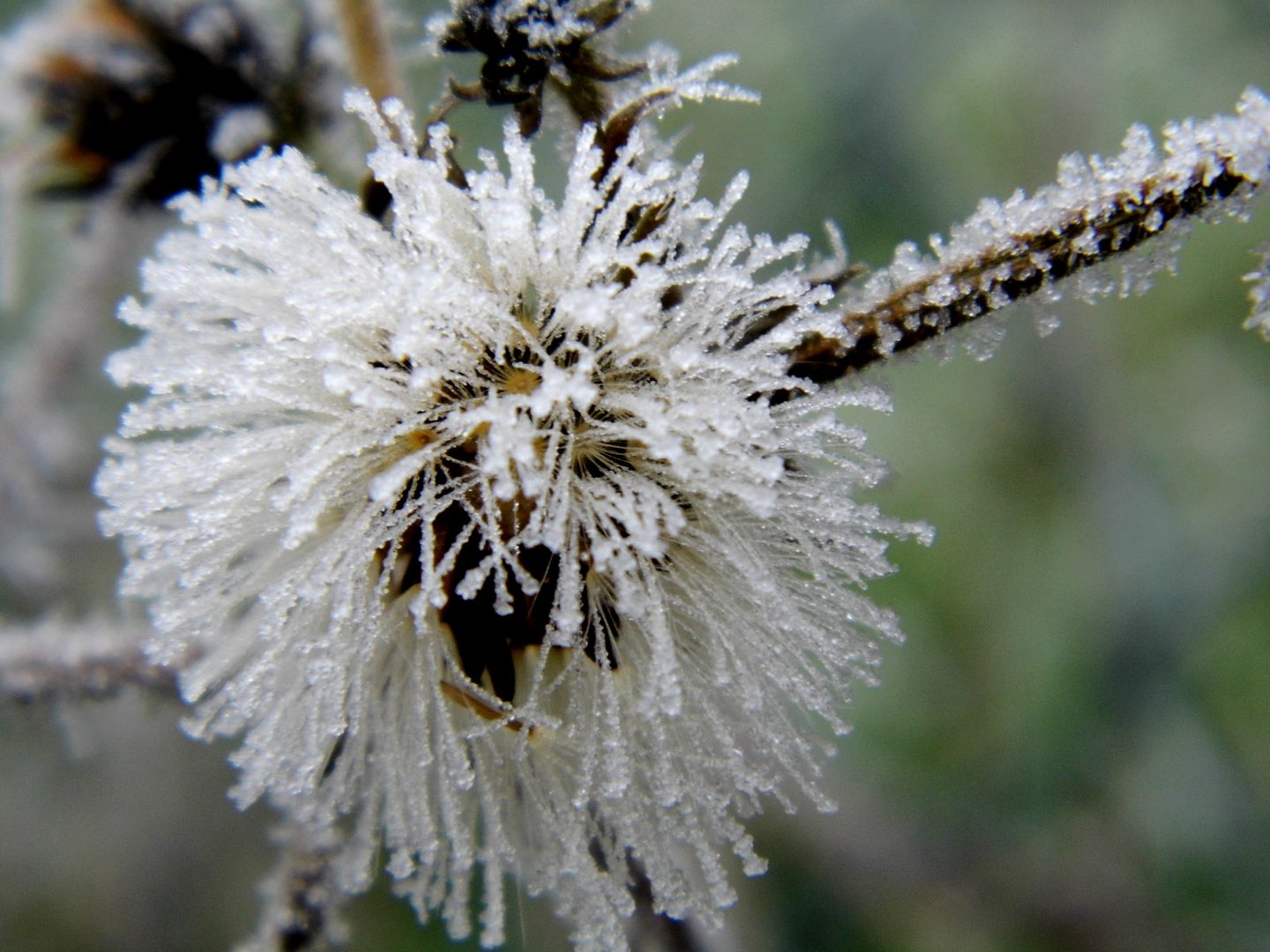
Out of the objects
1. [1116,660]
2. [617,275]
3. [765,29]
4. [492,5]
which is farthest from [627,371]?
[765,29]

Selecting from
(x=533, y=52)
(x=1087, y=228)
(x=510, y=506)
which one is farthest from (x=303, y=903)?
(x=1087, y=228)

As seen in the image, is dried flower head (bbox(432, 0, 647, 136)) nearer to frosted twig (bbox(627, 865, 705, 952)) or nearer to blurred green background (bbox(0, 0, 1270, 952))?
frosted twig (bbox(627, 865, 705, 952))

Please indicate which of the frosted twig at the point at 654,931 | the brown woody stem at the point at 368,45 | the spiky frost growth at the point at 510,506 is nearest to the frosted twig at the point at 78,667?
the spiky frost growth at the point at 510,506

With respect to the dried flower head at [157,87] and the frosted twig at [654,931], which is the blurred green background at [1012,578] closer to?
the frosted twig at [654,931]

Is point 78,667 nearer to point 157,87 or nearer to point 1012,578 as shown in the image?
point 157,87

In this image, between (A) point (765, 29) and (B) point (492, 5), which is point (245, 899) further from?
(B) point (492, 5)

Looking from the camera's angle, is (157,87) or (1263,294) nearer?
(1263,294)
